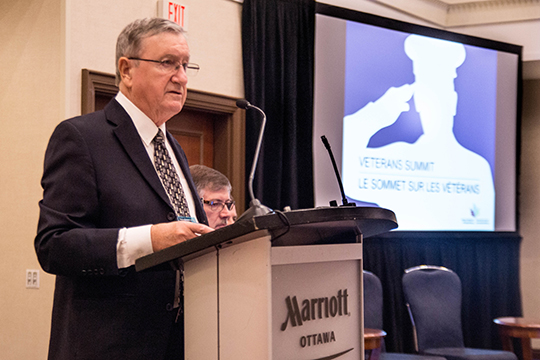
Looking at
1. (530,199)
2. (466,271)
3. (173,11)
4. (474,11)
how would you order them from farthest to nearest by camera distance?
(530,199) < (474,11) < (466,271) < (173,11)

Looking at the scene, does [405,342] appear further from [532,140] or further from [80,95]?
[80,95]

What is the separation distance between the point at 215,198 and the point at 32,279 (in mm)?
1678

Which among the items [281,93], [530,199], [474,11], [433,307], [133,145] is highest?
[474,11]

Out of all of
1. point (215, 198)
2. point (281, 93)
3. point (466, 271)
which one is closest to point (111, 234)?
point (215, 198)

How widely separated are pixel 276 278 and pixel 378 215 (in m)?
0.24

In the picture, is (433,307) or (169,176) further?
(433,307)

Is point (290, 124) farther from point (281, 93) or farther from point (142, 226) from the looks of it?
point (142, 226)

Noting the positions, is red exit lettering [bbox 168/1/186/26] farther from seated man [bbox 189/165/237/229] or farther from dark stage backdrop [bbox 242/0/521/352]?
seated man [bbox 189/165/237/229]

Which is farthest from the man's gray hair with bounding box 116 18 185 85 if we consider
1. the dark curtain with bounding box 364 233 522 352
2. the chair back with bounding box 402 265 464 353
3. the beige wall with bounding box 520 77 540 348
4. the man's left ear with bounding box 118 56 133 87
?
the beige wall with bounding box 520 77 540 348

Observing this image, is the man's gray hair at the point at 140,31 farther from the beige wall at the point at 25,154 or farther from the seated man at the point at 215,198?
the beige wall at the point at 25,154

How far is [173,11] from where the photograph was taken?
413cm

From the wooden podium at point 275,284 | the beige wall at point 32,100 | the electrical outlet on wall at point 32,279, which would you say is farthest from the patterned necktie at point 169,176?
the electrical outlet on wall at point 32,279

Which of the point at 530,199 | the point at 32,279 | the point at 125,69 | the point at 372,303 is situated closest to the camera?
the point at 125,69

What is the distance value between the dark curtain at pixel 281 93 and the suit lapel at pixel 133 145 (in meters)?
3.20
